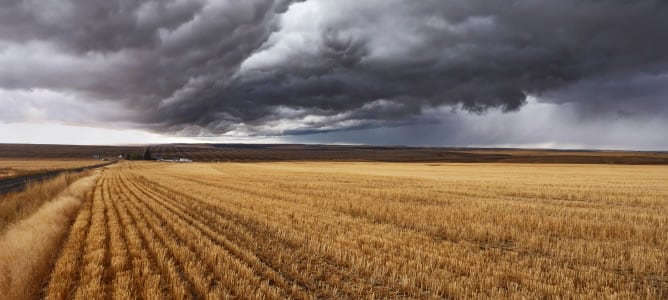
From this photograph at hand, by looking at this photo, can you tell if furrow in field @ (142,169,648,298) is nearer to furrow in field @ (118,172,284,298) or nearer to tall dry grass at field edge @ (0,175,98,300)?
furrow in field @ (118,172,284,298)

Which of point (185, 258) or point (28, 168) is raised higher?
point (185, 258)

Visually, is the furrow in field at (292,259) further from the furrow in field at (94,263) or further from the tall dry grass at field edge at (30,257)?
the tall dry grass at field edge at (30,257)

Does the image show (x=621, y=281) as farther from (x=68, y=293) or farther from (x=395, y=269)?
(x=68, y=293)

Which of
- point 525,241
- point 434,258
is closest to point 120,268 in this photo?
point 434,258

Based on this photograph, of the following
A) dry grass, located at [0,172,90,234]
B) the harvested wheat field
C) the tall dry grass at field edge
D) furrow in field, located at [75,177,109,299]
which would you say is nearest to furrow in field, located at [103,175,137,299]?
the harvested wheat field

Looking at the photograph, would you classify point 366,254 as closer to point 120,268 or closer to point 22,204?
point 120,268

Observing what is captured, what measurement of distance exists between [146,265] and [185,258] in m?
0.78

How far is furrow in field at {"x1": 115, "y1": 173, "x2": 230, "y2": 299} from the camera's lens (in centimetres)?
571

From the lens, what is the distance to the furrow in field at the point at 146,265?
561 centimetres

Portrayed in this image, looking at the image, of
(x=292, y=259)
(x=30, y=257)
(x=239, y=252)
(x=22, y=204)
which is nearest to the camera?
(x=30, y=257)

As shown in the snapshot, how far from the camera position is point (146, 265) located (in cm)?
695

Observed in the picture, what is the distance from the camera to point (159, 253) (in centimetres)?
782

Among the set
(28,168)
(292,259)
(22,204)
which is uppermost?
(292,259)

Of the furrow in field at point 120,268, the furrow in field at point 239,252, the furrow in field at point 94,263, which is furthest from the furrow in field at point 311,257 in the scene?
the furrow in field at point 94,263
